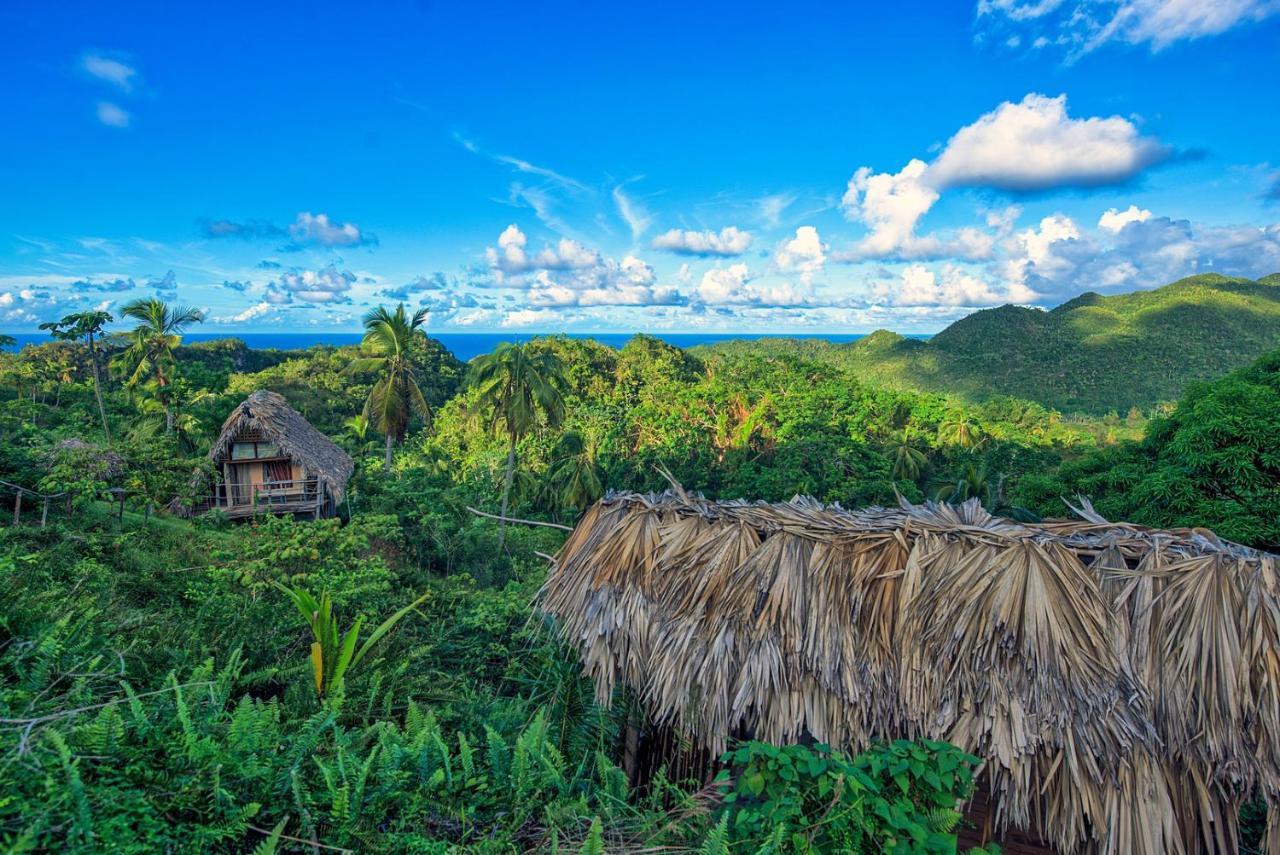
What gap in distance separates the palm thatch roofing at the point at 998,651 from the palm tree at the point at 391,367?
15141 mm

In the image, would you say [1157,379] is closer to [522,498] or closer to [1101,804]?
[522,498]

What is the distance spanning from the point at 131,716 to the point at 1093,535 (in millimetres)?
5879

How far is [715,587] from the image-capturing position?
434 cm

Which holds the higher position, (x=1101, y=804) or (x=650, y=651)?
(x=650, y=651)

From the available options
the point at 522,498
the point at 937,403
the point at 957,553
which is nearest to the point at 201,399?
the point at 522,498

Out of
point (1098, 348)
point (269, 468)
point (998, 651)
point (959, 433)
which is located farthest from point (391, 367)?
point (1098, 348)

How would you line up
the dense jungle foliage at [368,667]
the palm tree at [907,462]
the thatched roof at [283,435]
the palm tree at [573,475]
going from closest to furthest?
the dense jungle foliage at [368,667] → the thatched roof at [283,435] → the palm tree at [573,475] → the palm tree at [907,462]

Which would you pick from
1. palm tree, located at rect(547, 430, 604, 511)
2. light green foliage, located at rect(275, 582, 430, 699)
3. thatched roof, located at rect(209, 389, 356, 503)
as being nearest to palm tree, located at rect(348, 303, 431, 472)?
thatched roof, located at rect(209, 389, 356, 503)

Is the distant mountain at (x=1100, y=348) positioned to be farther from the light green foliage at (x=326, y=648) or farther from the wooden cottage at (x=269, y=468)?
the light green foliage at (x=326, y=648)

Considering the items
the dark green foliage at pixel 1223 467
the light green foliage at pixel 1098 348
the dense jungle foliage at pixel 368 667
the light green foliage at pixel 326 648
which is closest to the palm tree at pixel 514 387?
the dense jungle foliage at pixel 368 667

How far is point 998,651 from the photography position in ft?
12.4

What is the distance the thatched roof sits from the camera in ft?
45.8

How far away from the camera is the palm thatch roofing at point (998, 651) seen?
3590mm

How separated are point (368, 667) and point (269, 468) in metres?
12.4
